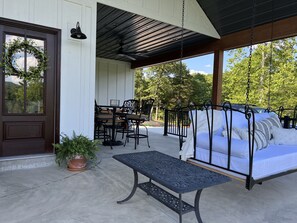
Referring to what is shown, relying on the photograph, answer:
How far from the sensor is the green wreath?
10.2 ft

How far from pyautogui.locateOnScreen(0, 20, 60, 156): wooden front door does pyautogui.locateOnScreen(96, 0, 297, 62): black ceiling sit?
4.74ft

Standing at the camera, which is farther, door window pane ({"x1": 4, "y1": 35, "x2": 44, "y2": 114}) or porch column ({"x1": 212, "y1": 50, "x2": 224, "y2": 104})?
porch column ({"x1": 212, "y1": 50, "x2": 224, "y2": 104})

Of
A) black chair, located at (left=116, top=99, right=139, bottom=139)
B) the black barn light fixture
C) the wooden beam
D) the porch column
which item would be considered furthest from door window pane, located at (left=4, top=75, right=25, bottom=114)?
the wooden beam

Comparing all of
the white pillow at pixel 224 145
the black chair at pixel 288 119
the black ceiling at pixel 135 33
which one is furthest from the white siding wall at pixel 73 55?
the black chair at pixel 288 119

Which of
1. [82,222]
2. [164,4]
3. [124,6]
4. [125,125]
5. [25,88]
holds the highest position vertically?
[164,4]

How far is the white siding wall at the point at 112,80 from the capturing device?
30.0 feet

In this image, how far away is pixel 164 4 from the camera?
459 centimetres

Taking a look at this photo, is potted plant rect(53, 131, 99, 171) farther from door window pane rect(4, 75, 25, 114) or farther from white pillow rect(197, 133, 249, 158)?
white pillow rect(197, 133, 249, 158)

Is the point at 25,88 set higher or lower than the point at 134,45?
lower

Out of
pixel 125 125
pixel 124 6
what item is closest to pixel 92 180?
pixel 124 6

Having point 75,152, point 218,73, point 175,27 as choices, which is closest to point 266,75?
point 218,73

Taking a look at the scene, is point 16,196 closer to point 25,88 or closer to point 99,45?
point 25,88

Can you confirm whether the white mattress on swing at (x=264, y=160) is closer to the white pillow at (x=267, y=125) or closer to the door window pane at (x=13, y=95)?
the white pillow at (x=267, y=125)

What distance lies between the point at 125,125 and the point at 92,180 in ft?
11.3
